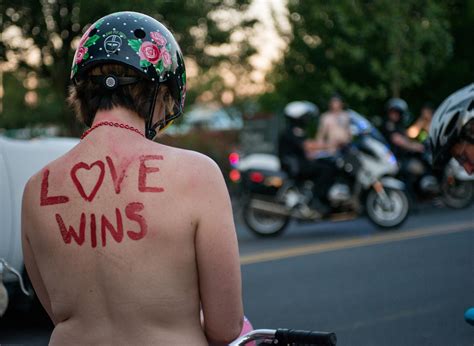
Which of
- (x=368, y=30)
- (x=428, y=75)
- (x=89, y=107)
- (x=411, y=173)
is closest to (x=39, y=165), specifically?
(x=89, y=107)

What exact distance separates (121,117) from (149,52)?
19cm

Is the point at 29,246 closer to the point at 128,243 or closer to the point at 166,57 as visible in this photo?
the point at 128,243

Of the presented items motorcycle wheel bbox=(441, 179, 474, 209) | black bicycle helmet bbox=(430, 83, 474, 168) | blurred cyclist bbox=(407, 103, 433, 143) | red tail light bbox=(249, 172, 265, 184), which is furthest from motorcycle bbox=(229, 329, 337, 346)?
blurred cyclist bbox=(407, 103, 433, 143)

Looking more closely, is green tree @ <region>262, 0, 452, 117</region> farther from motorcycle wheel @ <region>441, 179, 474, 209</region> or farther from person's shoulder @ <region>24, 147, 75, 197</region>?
person's shoulder @ <region>24, 147, 75, 197</region>

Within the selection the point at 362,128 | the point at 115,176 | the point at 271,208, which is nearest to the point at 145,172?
the point at 115,176

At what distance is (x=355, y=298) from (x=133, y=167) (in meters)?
4.97

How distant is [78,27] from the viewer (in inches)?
674

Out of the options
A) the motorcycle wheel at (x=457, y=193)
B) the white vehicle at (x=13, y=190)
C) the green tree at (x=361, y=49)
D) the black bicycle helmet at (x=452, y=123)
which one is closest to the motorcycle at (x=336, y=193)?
the motorcycle wheel at (x=457, y=193)

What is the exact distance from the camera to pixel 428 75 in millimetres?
21594

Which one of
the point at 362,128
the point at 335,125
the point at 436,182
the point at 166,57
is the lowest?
the point at 436,182

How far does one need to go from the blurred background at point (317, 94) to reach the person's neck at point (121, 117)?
3953 millimetres

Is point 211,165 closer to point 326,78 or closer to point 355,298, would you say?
point 355,298

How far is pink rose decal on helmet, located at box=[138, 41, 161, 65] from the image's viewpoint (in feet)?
6.52

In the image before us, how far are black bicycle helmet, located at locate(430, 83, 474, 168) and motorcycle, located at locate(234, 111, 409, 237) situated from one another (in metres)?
7.89
